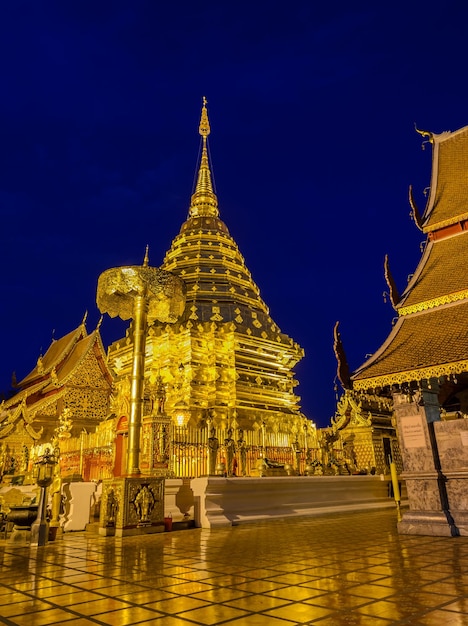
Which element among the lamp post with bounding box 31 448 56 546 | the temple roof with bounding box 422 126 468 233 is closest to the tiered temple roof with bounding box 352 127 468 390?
the temple roof with bounding box 422 126 468 233

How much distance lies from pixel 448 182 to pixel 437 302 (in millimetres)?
3754

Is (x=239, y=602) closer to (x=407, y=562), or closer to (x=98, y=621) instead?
(x=98, y=621)

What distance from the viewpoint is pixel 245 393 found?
62.1ft

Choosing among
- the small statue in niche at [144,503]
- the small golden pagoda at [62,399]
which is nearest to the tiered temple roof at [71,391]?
the small golden pagoda at [62,399]

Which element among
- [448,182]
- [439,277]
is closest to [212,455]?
[439,277]

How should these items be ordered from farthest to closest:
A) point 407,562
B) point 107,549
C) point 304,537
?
point 304,537 < point 107,549 < point 407,562

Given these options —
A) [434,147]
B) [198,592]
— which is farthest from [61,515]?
[434,147]

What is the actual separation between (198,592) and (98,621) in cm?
93

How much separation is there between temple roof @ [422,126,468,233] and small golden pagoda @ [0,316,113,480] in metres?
13.5

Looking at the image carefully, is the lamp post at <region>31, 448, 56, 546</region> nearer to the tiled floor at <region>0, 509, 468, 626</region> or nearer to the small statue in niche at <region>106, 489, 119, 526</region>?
the tiled floor at <region>0, 509, 468, 626</region>

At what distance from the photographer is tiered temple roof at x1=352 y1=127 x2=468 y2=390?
7352mm

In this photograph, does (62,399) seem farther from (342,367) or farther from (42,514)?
(342,367)

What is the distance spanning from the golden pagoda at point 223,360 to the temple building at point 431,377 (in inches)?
234

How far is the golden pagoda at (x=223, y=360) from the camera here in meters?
17.0
